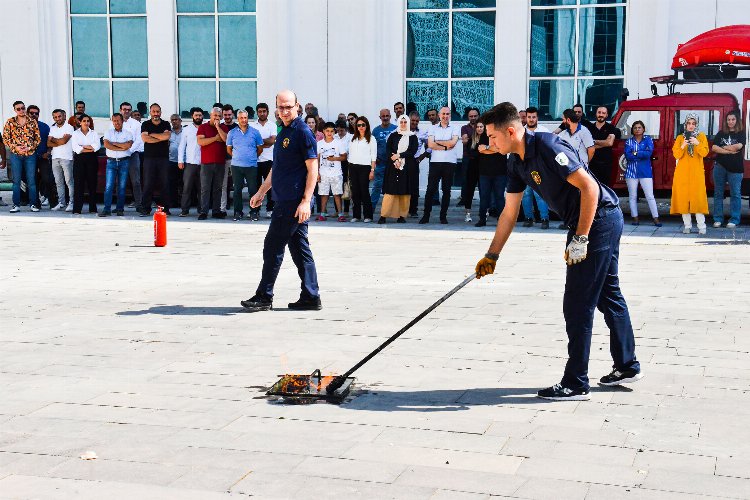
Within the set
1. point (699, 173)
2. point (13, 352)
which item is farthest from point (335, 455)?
point (699, 173)

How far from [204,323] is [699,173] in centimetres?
950

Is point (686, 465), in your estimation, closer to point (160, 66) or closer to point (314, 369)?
point (314, 369)

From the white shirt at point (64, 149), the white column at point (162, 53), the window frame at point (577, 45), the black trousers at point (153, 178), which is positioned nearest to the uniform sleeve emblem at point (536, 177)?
the black trousers at point (153, 178)

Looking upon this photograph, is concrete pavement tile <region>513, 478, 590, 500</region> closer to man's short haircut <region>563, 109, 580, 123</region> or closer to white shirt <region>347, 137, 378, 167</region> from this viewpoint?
man's short haircut <region>563, 109, 580, 123</region>

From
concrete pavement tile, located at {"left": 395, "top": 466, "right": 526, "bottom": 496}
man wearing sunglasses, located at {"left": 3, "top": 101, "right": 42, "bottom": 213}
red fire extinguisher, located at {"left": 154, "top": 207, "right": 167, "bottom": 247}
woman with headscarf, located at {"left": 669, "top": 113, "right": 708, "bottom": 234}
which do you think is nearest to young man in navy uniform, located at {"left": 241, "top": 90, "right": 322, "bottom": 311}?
concrete pavement tile, located at {"left": 395, "top": 466, "right": 526, "bottom": 496}

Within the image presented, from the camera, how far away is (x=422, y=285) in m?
10.1

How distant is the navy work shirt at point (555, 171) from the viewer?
565 centimetres

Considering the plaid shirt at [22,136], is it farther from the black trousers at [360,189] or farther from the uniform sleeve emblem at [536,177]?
the uniform sleeve emblem at [536,177]

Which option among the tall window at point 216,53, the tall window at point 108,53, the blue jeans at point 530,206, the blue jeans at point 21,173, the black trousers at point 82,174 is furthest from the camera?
the tall window at point 108,53

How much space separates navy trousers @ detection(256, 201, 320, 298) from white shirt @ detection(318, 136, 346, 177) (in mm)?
7713

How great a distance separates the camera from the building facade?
19828mm

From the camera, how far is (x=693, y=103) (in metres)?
16.7

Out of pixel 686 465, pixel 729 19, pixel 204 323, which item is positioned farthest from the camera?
pixel 729 19

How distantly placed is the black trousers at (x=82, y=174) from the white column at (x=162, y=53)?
4701 mm
